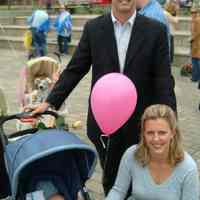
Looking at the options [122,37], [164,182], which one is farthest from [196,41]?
[164,182]

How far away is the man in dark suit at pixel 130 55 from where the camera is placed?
333 cm

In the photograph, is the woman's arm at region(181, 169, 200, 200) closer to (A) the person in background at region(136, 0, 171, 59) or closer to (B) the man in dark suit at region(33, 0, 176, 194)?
(B) the man in dark suit at region(33, 0, 176, 194)

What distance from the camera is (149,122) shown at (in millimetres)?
3078

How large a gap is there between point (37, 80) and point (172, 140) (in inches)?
104

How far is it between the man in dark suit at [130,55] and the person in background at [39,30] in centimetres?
1158

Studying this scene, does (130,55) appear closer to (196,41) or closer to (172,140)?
(172,140)

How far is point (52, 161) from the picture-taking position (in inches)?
135

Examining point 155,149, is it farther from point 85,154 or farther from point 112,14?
point 112,14

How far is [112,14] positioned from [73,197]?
3.93 feet

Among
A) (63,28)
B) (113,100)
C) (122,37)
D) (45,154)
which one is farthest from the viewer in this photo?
(63,28)

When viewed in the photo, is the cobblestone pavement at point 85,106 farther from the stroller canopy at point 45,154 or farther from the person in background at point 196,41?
the stroller canopy at point 45,154

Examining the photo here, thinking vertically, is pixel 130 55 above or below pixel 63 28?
above

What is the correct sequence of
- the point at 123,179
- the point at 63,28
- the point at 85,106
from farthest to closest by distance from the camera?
the point at 63,28, the point at 85,106, the point at 123,179

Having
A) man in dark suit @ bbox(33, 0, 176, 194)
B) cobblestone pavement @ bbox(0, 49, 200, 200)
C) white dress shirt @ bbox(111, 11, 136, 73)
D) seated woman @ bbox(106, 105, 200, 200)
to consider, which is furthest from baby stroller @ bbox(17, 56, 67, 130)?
seated woman @ bbox(106, 105, 200, 200)
